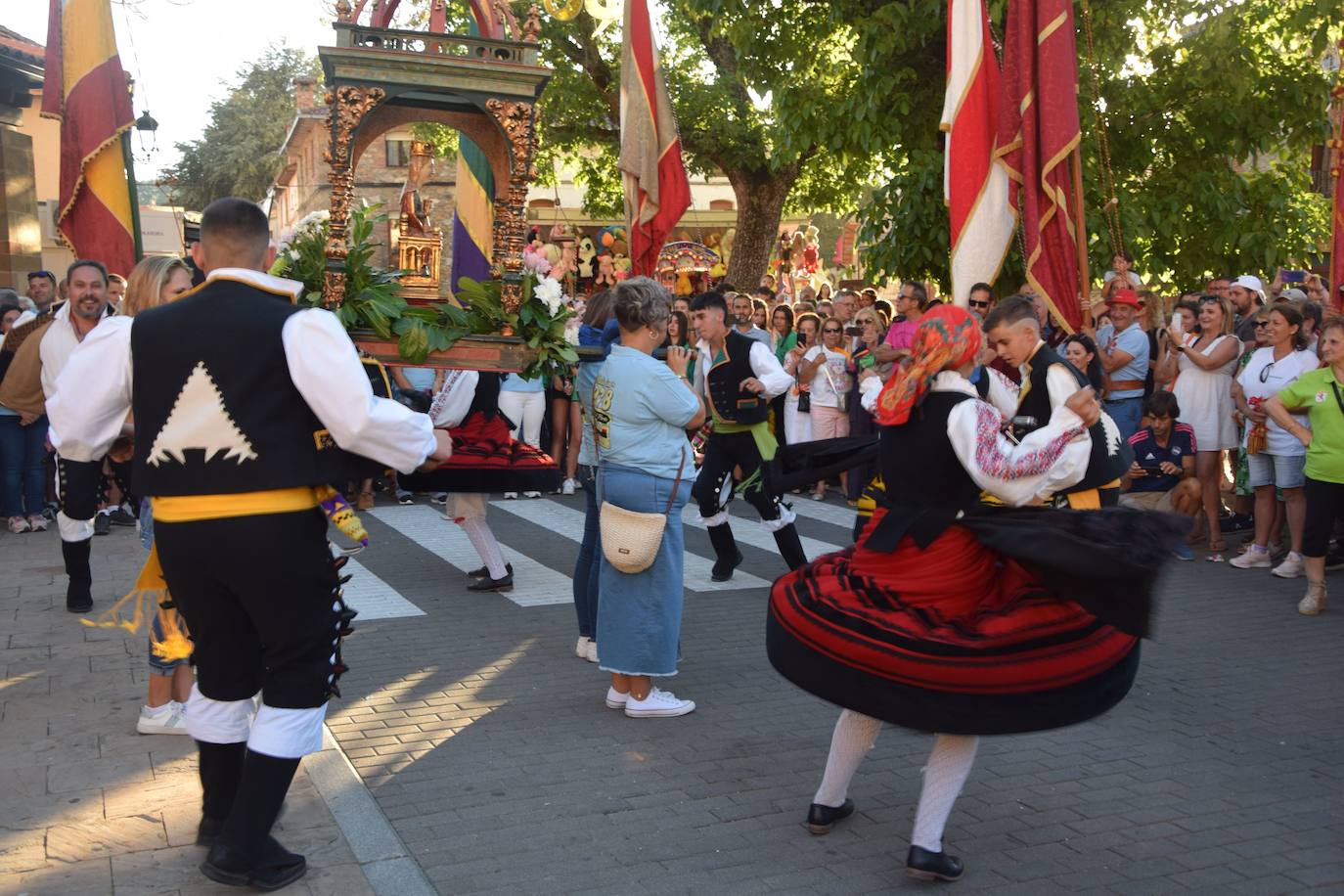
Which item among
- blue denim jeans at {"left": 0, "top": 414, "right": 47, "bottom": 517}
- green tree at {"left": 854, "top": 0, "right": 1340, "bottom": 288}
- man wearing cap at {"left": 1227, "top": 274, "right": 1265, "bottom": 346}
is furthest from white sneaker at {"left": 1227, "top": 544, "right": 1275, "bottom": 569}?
blue denim jeans at {"left": 0, "top": 414, "right": 47, "bottom": 517}

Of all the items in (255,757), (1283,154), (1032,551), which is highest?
(1283,154)

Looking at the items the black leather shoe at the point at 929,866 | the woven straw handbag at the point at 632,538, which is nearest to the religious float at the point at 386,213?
the woven straw handbag at the point at 632,538

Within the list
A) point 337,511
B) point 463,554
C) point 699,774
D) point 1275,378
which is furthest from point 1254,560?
point 337,511

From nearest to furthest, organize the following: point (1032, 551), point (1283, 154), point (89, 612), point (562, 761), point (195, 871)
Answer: point (1032, 551), point (195, 871), point (562, 761), point (89, 612), point (1283, 154)

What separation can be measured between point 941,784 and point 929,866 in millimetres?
267

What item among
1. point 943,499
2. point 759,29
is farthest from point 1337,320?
point 759,29

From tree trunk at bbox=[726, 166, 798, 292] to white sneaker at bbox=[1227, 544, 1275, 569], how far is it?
15.0 m

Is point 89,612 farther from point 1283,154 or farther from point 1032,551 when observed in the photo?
point 1283,154

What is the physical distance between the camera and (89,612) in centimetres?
823

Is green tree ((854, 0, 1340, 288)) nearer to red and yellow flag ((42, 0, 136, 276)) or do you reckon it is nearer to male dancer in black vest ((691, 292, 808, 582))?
male dancer in black vest ((691, 292, 808, 582))

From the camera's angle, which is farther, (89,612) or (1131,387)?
(1131,387)

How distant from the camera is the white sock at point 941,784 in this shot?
4340mm

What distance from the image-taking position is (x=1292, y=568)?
376 inches

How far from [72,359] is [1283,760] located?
509 centimetres
